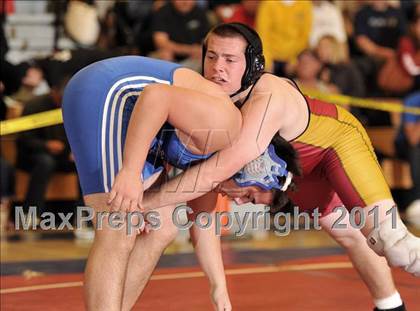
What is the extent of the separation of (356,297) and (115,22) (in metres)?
4.82

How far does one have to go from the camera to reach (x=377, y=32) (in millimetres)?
10008

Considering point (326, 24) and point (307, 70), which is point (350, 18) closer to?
point (326, 24)

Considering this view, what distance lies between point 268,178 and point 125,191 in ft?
2.20

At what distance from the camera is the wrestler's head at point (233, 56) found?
12.5 feet

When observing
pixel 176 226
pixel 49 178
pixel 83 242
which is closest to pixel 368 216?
pixel 176 226

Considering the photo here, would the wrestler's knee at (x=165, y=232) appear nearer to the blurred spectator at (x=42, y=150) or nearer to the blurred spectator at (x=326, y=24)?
the blurred spectator at (x=42, y=150)

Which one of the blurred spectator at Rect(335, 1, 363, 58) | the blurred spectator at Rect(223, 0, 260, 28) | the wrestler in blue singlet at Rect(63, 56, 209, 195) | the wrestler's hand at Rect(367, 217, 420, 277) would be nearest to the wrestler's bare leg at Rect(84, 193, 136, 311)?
the wrestler in blue singlet at Rect(63, 56, 209, 195)

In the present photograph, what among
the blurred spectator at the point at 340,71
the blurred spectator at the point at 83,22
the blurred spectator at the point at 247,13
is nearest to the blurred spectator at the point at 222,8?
the blurred spectator at the point at 247,13

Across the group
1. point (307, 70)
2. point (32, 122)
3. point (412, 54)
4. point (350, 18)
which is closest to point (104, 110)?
point (32, 122)

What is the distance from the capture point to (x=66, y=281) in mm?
5590

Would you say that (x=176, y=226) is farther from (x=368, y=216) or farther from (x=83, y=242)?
(x=83, y=242)

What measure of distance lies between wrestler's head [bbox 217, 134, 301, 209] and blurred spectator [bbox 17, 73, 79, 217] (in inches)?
159

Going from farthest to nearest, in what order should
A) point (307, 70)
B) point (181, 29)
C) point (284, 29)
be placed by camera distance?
point (181, 29)
point (284, 29)
point (307, 70)

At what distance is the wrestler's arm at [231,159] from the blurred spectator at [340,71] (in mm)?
5268
